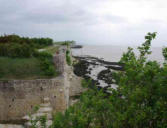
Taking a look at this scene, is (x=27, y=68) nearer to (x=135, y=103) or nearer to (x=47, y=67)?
(x=47, y=67)

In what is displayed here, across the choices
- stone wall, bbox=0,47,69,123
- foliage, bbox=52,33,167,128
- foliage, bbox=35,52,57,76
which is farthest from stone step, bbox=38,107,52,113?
foliage, bbox=52,33,167,128

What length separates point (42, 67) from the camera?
1521cm

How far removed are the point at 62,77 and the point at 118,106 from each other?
34.3ft

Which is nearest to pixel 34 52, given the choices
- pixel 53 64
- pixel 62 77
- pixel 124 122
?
pixel 53 64

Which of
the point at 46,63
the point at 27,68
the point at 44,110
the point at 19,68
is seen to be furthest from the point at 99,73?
the point at 44,110

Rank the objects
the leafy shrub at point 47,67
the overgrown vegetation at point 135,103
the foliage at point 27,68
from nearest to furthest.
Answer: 1. the overgrown vegetation at point 135,103
2. the foliage at point 27,68
3. the leafy shrub at point 47,67

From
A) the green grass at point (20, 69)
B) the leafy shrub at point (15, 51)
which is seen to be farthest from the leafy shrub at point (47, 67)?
the leafy shrub at point (15, 51)

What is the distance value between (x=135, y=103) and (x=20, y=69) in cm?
1264

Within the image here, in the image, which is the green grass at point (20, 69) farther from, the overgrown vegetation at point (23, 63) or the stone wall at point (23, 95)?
the stone wall at point (23, 95)

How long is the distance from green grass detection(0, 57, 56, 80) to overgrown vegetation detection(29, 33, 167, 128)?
1017cm

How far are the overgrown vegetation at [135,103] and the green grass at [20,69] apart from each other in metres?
10.2

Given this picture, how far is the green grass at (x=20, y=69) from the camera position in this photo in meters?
14.4

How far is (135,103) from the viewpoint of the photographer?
12.9ft

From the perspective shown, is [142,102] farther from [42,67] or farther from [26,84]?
[42,67]
